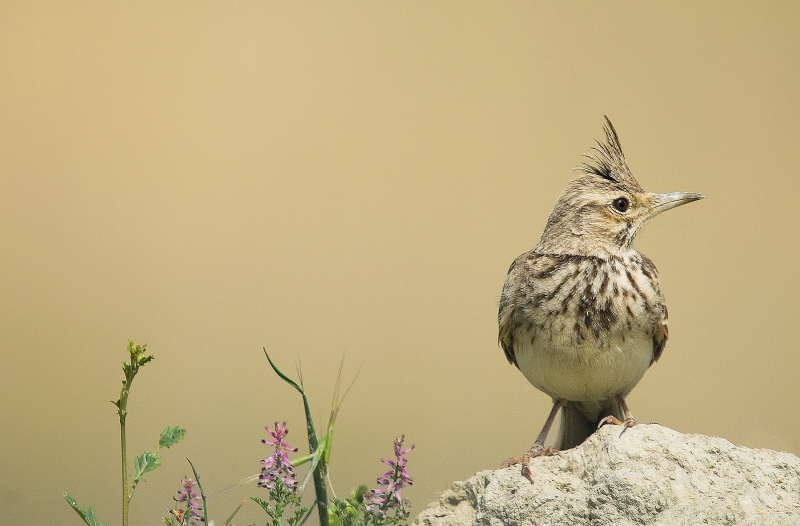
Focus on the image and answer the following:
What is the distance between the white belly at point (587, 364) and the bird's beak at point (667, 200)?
27.6 inches

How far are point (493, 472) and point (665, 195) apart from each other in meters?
1.85

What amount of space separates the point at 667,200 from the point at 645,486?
1855 millimetres

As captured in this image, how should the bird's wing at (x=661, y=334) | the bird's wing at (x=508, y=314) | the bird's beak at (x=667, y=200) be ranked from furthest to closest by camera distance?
1. the bird's beak at (x=667, y=200)
2. the bird's wing at (x=508, y=314)
3. the bird's wing at (x=661, y=334)

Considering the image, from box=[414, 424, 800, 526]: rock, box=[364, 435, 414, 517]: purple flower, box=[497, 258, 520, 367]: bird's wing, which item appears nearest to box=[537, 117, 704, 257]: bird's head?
box=[497, 258, 520, 367]: bird's wing

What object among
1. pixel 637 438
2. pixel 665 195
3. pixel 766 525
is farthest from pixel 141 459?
pixel 665 195

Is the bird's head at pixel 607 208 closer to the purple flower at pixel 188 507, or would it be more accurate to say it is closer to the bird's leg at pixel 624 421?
the bird's leg at pixel 624 421

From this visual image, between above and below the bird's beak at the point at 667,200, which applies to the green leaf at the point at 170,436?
below

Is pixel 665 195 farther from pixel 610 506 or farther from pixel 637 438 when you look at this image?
pixel 610 506

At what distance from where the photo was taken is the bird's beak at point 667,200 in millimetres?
5250

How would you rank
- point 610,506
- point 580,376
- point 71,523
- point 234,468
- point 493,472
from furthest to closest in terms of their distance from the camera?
1. point 234,468
2. point 71,523
3. point 580,376
4. point 493,472
5. point 610,506

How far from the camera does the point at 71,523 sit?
277 inches

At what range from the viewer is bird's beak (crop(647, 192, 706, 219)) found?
5.25 meters

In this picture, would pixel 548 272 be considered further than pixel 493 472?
Yes

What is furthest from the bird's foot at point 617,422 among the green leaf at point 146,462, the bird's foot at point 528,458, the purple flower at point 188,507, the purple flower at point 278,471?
the green leaf at point 146,462
